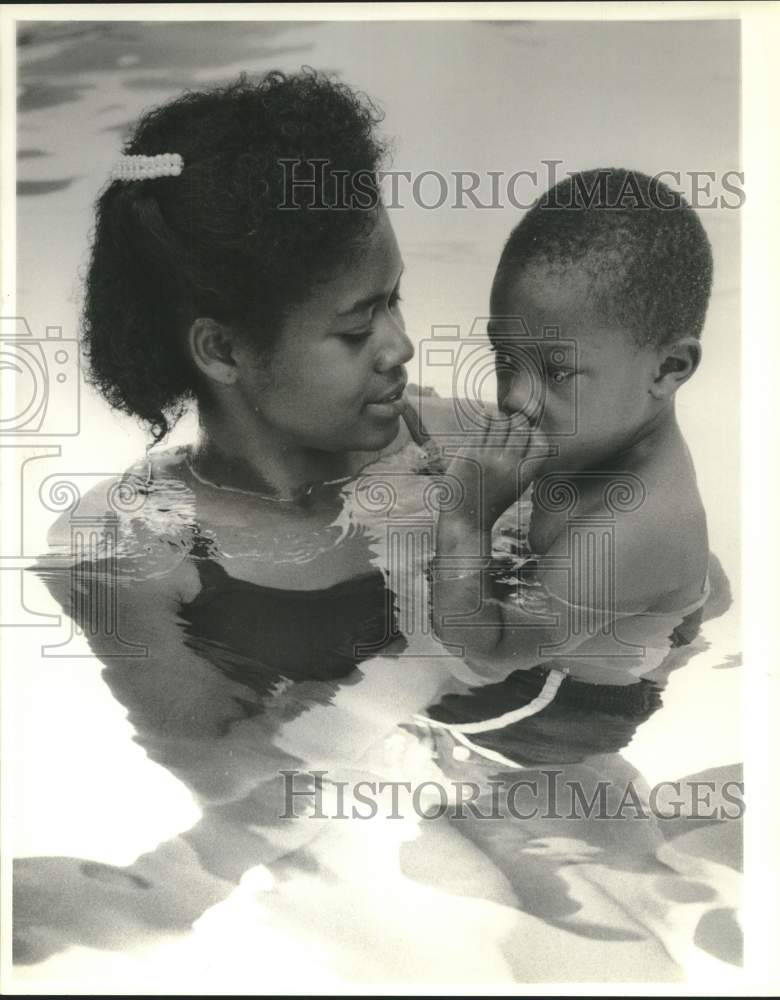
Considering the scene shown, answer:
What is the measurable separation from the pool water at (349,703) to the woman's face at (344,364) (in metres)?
0.05

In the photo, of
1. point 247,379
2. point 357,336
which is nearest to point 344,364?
point 357,336

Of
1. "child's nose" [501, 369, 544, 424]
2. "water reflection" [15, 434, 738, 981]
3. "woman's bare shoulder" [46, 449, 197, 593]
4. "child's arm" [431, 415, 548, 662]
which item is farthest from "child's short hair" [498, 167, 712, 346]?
"woman's bare shoulder" [46, 449, 197, 593]

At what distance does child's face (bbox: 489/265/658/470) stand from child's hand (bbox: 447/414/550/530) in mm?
25

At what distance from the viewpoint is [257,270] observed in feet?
5.82

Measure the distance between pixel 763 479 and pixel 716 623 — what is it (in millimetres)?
267

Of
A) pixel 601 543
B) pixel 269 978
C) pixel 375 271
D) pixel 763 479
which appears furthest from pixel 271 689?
pixel 763 479

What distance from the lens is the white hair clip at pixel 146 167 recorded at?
1.79 meters

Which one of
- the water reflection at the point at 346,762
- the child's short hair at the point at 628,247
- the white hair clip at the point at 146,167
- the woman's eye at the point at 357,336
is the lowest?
the water reflection at the point at 346,762

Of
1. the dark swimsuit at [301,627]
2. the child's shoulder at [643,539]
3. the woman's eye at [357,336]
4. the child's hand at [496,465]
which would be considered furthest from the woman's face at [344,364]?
the child's shoulder at [643,539]

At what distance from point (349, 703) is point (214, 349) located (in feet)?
2.15

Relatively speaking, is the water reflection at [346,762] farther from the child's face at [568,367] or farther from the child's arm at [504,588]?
the child's face at [568,367]

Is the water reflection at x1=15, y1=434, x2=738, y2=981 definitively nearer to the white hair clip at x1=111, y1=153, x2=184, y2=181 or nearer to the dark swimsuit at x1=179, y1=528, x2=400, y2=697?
the dark swimsuit at x1=179, y1=528, x2=400, y2=697

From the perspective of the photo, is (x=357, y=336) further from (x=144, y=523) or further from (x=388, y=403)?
(x=144, y=523)

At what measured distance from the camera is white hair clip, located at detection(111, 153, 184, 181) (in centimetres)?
179
